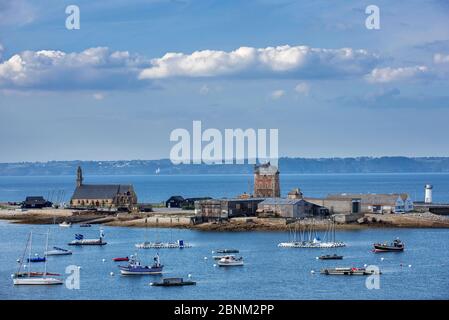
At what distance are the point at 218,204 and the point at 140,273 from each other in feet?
80.9

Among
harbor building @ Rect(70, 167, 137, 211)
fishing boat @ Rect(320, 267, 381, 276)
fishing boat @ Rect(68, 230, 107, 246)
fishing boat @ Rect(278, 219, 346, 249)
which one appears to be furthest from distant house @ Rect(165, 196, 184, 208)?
fishing boat @ Rect(320, 267, 381, 276)

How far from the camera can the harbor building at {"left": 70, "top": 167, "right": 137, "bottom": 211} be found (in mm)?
73938

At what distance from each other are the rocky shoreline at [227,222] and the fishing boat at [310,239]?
58cm

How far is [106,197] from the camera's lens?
7556 cm

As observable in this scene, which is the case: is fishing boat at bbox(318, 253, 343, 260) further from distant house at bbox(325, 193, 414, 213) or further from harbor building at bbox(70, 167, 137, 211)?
harbor building at bbox(70, 167, 137, 211)

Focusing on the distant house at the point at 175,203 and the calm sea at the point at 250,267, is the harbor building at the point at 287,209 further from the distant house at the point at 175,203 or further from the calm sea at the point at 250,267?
the distant house at the point at 175,203

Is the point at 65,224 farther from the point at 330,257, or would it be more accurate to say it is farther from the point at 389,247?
the point at 330,257

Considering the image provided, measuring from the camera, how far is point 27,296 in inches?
1232

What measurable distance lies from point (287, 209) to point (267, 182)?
12508 millimetres

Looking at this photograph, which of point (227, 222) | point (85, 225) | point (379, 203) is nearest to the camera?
point (227, 222)

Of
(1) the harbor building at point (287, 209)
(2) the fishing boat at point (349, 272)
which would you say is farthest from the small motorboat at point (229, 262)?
(1) the harbor building at point (287, 209)

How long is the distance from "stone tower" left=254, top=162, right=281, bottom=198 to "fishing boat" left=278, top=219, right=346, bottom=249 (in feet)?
47.7

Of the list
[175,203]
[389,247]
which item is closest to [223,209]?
[175,203]
